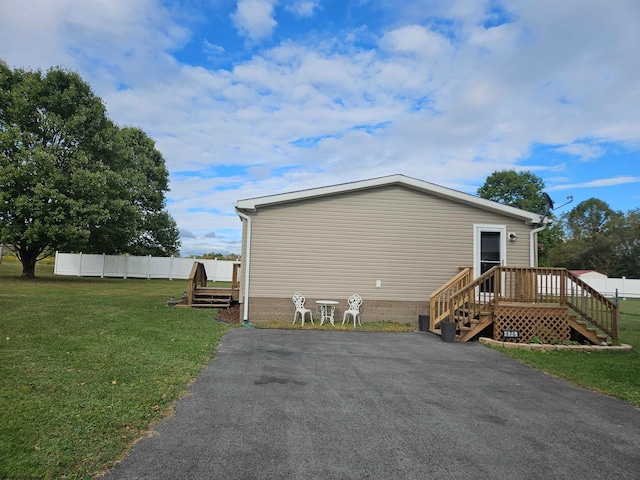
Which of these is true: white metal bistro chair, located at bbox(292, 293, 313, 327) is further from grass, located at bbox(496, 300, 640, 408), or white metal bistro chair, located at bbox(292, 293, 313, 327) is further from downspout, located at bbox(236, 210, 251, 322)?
grass, located at bbox(496, 300, 640, 408)

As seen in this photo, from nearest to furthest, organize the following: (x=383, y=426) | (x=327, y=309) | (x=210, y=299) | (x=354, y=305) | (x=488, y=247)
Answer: (x=383, y=426)
(x=354, y=305)
(x=327, y=309)
(x=488, y=247)
(x=210, y=299)

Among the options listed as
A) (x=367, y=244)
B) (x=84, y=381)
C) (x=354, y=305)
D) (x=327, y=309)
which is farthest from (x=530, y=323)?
(x=84, y=381)

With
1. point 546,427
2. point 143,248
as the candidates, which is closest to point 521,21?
point 546,427

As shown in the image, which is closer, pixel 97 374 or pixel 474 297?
pixel 97 374

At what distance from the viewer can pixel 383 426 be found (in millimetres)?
3623

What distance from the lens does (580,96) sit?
37.5 ft

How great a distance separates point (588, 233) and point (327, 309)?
160 ft

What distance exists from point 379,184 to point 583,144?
11.6 m

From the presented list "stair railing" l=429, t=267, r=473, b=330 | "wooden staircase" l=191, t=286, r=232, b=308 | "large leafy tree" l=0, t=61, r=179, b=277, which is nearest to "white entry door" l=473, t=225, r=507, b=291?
"stair railing" l=429, t=267, r=473, b=330

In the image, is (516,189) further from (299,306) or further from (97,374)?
(97,374)

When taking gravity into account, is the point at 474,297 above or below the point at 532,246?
below

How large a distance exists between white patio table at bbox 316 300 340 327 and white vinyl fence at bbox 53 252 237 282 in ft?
55.0

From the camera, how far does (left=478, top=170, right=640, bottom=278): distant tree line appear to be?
40.7m

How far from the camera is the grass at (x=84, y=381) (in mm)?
2830
